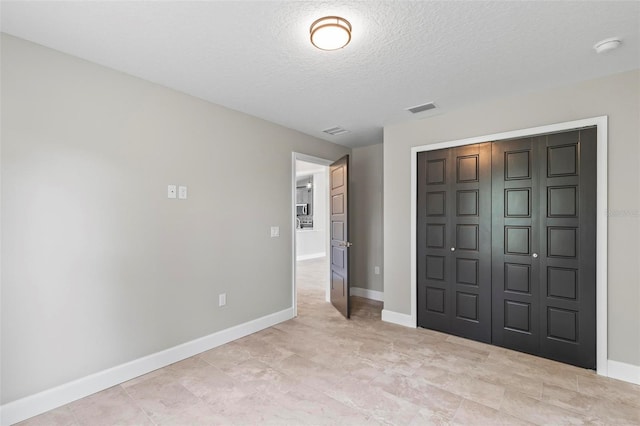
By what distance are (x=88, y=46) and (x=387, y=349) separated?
11.7 ft

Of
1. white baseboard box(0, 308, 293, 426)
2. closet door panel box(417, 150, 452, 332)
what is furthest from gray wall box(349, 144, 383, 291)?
white baseboard box(0, 308, 293, 426)

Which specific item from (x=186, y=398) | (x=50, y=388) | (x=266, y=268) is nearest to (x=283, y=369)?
(x=186, y=398)

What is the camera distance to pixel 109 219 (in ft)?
7.87

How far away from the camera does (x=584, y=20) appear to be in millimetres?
1811

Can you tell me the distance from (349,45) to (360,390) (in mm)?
2545

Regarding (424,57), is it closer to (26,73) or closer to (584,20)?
(584,20)

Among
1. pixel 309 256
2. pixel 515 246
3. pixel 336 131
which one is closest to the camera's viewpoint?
pixel 515 246

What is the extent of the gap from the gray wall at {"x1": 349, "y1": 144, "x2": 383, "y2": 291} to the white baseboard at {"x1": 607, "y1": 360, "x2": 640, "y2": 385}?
2812mm

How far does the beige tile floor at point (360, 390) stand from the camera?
6.59ft

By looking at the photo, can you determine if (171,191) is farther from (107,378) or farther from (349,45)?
(349,45)

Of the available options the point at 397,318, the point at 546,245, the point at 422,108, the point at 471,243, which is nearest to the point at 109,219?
the point at 422,108

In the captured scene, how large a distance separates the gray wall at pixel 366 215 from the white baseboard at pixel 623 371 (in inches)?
111

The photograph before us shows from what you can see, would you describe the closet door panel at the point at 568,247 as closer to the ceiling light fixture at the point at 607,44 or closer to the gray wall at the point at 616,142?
the gray wall at the point at 616,142

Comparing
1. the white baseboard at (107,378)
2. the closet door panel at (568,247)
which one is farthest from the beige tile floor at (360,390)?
the closet door panel at (568,247)
